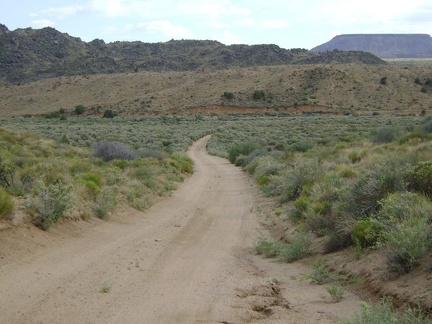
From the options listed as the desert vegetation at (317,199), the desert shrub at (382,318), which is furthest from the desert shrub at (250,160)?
the desert shrub at (382,318)

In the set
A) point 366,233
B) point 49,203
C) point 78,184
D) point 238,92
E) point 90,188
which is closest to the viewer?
point 366,233

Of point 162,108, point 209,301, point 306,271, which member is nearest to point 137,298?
point 209,301

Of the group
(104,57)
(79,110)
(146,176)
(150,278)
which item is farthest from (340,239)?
(104,57)

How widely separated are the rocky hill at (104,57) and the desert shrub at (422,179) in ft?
391

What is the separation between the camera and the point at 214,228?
1445 cm

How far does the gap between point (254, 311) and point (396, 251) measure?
2218 millimetres

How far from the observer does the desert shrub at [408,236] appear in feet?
24.4

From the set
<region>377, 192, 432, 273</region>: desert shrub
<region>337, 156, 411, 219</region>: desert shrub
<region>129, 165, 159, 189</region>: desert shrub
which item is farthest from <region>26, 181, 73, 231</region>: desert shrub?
<region>129, 165, 159, 189</region>: desert shrub

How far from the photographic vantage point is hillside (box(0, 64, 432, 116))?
9144 centimetres

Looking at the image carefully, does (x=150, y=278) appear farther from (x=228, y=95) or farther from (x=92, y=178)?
(x=228, y=95)

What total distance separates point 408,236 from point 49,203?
7639 millimetres

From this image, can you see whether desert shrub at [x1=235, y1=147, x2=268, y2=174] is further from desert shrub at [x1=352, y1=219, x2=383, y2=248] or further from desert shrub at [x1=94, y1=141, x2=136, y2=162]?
desert shrub at [x1=352, y1=219, x2=383, y2=248]

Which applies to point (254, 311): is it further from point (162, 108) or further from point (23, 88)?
point (23, 88)

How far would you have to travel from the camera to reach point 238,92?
97.5m
